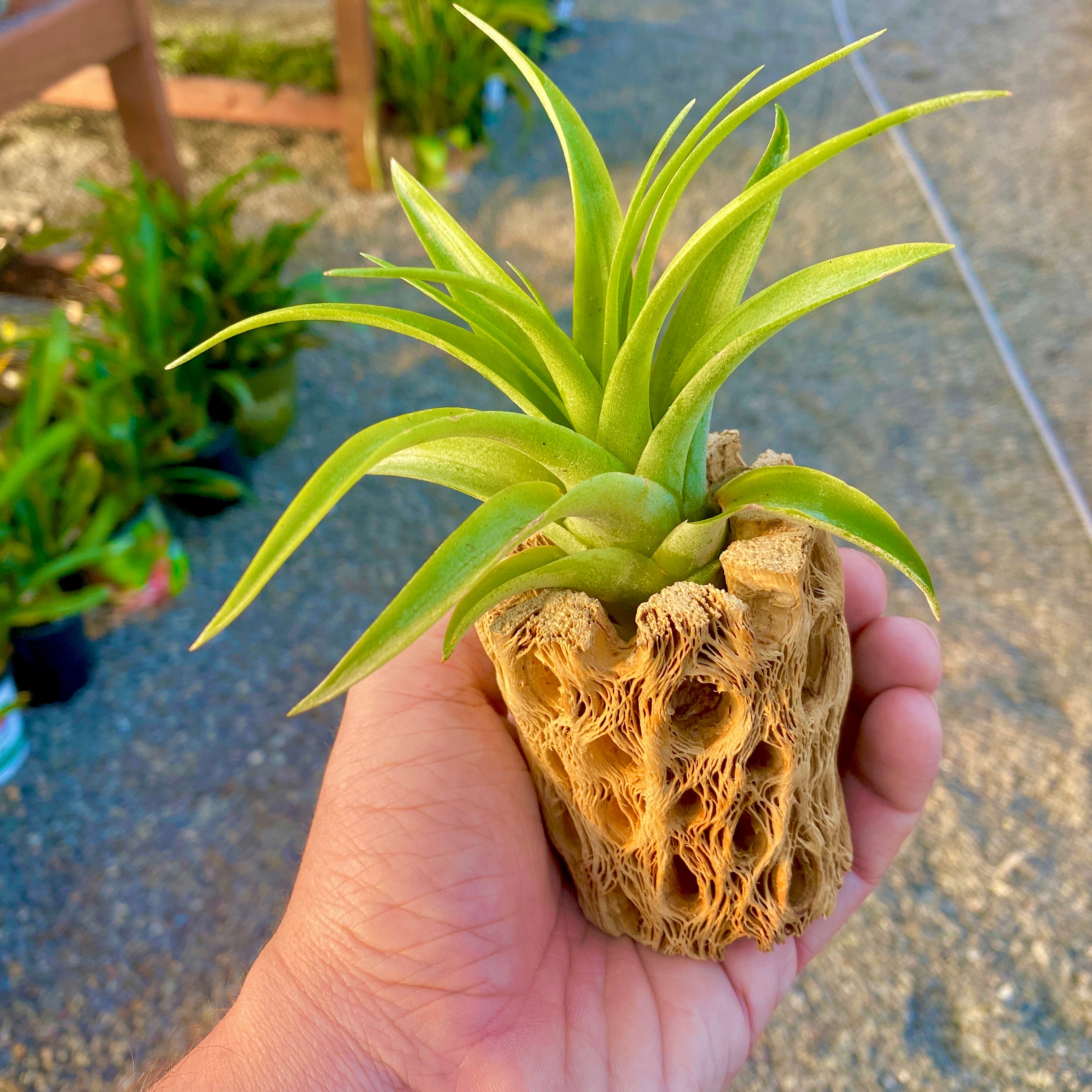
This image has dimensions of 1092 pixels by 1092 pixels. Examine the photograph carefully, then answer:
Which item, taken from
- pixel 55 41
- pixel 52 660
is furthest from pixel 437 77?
pixel 52 660

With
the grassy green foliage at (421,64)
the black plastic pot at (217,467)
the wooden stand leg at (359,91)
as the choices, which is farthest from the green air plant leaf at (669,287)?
the grassy green foliage at (421,64)

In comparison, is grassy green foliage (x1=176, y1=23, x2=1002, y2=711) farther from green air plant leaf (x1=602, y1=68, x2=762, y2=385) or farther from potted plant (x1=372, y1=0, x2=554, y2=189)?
potted plant (x1=372, y1=0, x2=554, y2=189)

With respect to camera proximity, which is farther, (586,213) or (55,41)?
(55,41)

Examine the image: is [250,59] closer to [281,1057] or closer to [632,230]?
[632,230]

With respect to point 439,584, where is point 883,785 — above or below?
below

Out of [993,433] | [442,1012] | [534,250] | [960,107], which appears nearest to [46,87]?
[534,250]

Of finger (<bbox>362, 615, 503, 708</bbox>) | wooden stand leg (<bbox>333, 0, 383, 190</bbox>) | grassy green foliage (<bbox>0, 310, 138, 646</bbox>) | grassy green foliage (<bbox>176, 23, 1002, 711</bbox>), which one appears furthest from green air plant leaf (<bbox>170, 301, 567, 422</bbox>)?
wooden stand leg (<bbox>333, 0, 383, 190</bbox>)

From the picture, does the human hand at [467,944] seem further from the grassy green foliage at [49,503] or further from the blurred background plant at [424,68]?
the blurred background plant at [424,68]
